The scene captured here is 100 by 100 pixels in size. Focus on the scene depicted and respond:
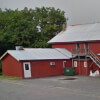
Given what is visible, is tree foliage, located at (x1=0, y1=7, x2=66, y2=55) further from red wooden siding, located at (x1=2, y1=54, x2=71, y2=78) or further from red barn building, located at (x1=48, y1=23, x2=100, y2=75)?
red wooden siding, located at (x1=2, y1=54, x2=71, y2=78)

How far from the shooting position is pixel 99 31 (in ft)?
139

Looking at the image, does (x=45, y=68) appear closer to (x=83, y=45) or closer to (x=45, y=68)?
(x=45, y=68)

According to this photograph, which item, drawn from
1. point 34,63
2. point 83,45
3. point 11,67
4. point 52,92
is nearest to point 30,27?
point 83,45

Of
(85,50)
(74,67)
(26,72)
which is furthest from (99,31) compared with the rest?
(26,72)

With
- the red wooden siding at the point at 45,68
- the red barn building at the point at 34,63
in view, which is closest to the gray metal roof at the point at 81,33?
the red barn building at the point at 34,63

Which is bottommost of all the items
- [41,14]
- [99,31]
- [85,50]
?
[85,50]

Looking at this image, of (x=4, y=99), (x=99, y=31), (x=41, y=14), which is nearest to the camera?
(x=4, y=99)

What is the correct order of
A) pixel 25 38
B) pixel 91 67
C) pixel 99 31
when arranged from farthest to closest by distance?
pixel 25 38
pixel 99 31
pixel 91 67

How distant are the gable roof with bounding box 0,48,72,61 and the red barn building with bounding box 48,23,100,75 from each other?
1.51 m

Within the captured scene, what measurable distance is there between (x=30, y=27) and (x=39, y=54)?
16.2 meters

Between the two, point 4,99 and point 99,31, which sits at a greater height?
point 99,31

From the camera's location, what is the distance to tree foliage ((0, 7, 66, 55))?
52.5 meters

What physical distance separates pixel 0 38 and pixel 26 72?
1472 centimetres

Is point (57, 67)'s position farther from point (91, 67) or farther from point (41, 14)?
point (41, 14)
